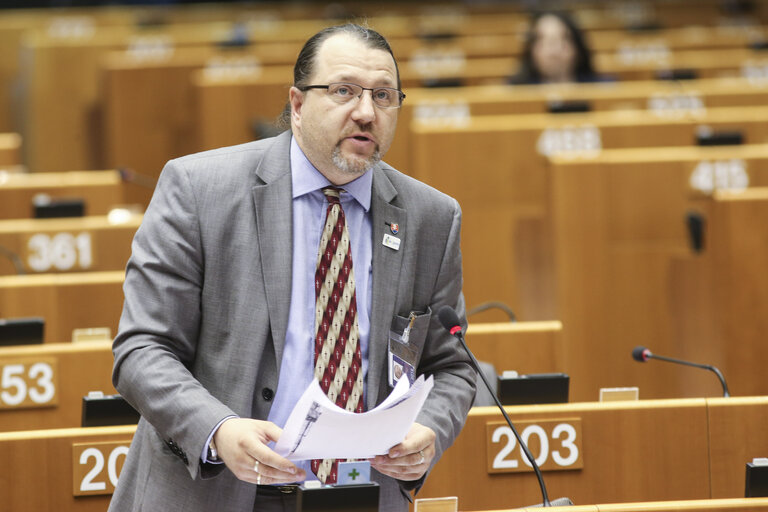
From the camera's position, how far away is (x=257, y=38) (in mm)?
5867

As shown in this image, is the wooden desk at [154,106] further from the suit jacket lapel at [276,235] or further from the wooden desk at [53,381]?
the suit jacket lapel at [276,235]


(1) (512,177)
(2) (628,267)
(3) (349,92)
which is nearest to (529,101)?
(1) (512,177)

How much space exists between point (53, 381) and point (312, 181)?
101cm

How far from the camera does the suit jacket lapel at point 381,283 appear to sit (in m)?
1.54

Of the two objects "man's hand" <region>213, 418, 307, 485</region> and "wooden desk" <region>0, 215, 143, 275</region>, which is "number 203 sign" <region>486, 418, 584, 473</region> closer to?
"man's hand" <region>213, 418, 307, 485</region>

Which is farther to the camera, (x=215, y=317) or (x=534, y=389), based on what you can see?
(x=534, y=389)

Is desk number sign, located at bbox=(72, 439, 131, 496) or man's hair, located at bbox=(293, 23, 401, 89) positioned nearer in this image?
man's hair, located at bbox=(293, 23, 401, 89)

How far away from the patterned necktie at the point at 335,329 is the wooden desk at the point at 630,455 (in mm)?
608

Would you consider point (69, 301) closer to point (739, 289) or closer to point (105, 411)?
point (105, 411)

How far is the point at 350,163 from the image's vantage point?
153cm

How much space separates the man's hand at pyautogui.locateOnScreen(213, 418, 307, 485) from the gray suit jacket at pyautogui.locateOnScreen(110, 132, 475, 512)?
0.03m

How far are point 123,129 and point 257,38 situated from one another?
1.29 metres

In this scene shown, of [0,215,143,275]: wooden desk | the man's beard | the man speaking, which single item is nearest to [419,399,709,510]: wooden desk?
the man speaking

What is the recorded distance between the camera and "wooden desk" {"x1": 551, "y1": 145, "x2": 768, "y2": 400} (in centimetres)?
317
